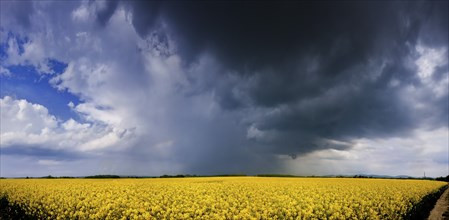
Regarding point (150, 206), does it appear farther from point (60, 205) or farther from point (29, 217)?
point (29, 217)

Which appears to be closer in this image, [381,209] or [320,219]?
[320,219]

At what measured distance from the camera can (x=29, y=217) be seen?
21.1 metres

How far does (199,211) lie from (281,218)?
353cm

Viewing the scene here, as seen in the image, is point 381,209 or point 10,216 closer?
point 381,209

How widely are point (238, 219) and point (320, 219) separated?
161 inches

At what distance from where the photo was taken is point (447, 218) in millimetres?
24906

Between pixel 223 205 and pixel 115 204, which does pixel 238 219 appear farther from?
pixel 115 204

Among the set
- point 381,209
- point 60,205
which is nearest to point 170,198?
point 60,205

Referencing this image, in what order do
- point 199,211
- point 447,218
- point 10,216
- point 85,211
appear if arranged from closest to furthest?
1. point 199,211
2. point 85,211
3. point 10,216
4. point 447,218

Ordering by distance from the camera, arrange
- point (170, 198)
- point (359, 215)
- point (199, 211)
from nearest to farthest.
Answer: point (199, 211)
point (359, 215)
point (170, 198)

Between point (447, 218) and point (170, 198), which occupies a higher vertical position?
point (170, 198)

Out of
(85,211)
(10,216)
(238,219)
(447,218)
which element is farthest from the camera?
(447,218)

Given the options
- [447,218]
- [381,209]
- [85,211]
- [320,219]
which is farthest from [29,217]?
[447,218]

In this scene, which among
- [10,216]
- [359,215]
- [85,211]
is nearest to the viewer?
[359,215]
